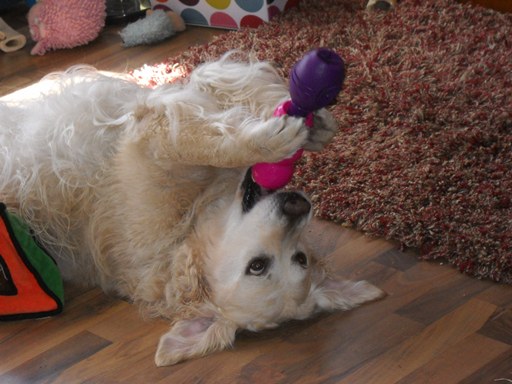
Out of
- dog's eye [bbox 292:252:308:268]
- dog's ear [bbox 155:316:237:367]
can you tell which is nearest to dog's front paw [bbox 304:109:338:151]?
dog's eye [bbox 292:252:308:268]

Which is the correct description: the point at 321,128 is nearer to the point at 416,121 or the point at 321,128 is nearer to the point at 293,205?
the point at 293,205

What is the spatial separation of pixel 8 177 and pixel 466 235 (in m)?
1.23

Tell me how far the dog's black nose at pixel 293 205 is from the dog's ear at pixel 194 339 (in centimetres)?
31

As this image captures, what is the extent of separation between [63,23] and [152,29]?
410 millimetres

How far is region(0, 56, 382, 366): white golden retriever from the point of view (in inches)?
74.7

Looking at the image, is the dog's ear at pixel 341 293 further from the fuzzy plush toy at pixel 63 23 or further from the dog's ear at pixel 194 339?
the fuzzy plush toy at pixel 63 23

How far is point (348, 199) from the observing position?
2441 millimetres

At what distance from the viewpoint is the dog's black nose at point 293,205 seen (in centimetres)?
188

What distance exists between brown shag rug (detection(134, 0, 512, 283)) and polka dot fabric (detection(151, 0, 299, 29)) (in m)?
0.07

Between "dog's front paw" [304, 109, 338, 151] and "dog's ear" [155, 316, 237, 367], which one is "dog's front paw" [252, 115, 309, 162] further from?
"dog's ear" [155, 316, 237, 367]

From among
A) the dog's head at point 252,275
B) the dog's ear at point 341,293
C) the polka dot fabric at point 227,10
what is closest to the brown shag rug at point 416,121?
the polka dot fabric at point 227,10

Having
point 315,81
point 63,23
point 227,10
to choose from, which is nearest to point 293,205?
point 315,81

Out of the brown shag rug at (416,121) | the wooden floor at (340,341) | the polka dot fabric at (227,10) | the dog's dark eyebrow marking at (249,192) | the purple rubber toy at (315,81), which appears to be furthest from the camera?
the polka dot fabric at (227,10)

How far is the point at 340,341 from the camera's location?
1962 mm
